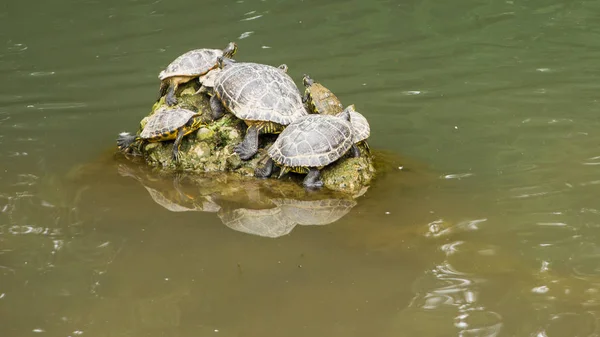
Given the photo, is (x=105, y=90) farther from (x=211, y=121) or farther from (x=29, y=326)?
(x=29, y=326)

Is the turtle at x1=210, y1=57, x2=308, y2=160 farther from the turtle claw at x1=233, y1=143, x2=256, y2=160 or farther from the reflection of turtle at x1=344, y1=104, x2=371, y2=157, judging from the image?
the reflection of turtle at x1=344, y1=104, x2=371, y2=157

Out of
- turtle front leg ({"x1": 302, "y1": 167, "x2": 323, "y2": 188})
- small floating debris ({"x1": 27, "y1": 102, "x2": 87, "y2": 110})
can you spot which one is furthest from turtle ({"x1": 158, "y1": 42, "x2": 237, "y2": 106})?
small floating debris ({"x1": 27, "y1": 102, "x2": 87, "y2": 110})

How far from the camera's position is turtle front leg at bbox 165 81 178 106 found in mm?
7312

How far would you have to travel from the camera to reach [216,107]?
23.4 ft

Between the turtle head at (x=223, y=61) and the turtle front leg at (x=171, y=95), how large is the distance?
1.62 feet

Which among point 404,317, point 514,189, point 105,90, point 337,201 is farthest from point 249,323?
point 105,90

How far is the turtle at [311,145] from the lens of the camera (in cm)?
629

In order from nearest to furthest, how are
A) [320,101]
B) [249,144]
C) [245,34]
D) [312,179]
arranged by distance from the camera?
[312,179] < [249,144] < [320,101] < [245,34]

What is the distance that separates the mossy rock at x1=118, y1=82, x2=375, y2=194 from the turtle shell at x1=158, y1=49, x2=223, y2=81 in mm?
286

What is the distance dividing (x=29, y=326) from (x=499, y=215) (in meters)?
3.66

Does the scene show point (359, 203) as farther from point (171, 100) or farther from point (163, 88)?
point (163, 88)

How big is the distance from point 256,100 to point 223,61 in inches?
33.2

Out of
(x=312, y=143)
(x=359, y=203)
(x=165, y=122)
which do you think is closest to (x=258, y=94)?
(x=312, y=143)

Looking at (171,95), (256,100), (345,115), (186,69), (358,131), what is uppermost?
(186,69)
